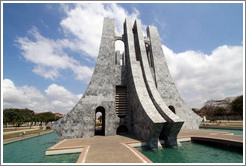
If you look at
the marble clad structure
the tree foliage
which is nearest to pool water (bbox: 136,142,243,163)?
the marble clad structure

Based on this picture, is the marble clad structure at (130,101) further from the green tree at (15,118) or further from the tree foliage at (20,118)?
the tree foliage at (20,118)

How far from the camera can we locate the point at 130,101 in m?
15.2

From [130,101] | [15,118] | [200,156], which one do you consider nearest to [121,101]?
[130,101]

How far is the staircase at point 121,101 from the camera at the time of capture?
15.4 meters

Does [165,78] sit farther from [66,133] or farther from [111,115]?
[66,133]

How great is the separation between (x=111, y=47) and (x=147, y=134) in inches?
492

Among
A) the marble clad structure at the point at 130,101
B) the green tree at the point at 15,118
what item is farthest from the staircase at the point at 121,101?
the green tree at the point at 15,118

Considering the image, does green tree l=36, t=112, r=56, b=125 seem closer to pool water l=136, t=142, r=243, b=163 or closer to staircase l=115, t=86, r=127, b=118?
staircase l=115, t=86, r=127, b=118

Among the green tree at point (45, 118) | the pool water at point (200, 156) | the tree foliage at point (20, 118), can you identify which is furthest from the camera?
the green tree at point (45, 118)

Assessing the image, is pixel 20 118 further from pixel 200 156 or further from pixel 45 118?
pixel 200 156

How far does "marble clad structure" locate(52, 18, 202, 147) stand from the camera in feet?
33.7

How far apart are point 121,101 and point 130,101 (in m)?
1.37

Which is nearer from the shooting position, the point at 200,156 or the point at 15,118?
the point at 200,156

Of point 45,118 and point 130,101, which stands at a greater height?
point 130,101
